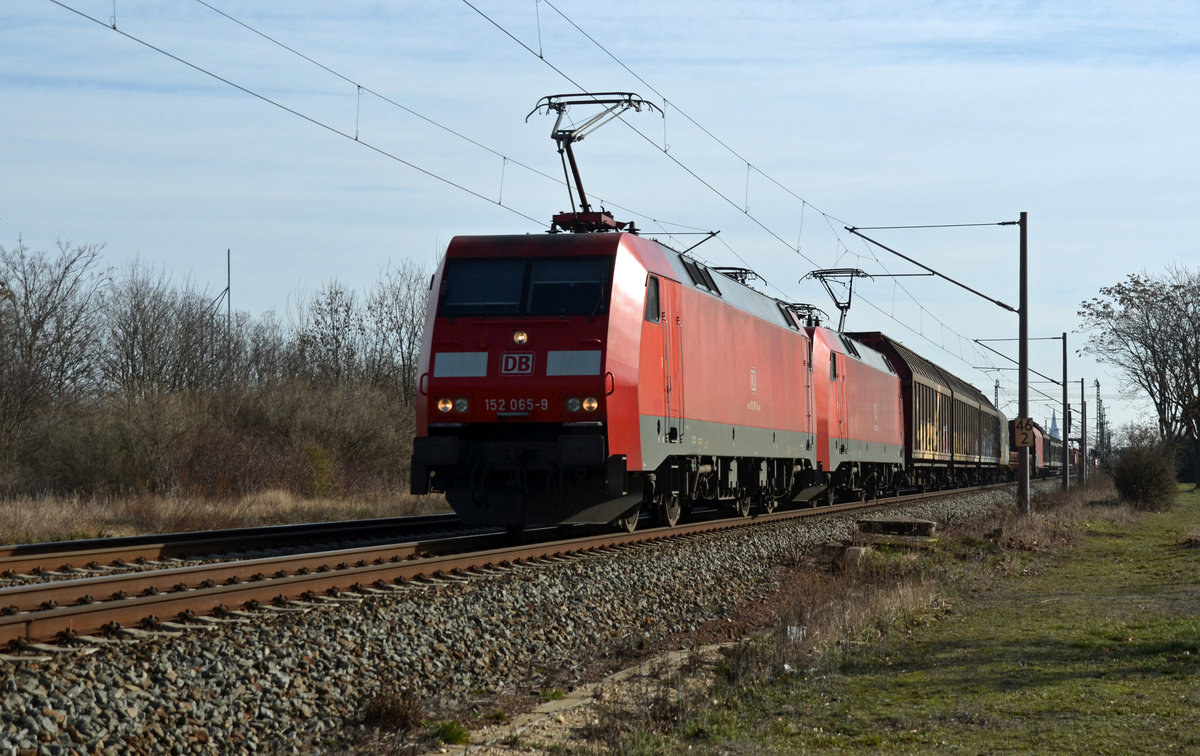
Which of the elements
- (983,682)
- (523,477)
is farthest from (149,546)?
(983,682)

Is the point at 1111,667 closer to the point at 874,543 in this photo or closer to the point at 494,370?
the point at 494,370

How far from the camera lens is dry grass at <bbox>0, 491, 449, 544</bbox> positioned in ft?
54.0

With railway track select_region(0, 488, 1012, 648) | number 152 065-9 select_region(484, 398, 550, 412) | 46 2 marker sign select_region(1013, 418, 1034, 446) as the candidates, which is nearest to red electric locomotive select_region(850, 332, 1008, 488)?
46 2 marker sign select_region(1013, 418, 1034, 446)

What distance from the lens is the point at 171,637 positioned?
732cm

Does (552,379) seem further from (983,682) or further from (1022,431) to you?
(1022,431)

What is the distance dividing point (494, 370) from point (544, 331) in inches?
29.0

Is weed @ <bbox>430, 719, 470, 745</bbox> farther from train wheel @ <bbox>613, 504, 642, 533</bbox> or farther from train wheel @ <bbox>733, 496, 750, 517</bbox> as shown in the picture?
train wheel @ <bbox>733, 496, 750, 517</bbox>

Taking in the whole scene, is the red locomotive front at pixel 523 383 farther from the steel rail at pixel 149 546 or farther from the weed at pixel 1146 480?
the weed at pixel 1146 480

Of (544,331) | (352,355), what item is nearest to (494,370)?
(544,331)

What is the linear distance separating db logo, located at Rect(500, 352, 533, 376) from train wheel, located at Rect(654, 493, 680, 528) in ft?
11.7

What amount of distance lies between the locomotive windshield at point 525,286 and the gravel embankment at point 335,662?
9.84 ft

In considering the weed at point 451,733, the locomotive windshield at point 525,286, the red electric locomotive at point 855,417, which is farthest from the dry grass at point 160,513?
the weed at point 451,733

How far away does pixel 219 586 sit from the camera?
9.20 metres

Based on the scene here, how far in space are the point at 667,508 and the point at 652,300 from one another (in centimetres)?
356
